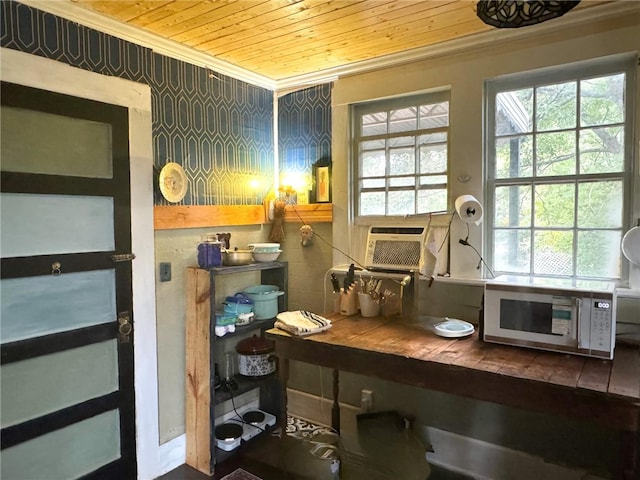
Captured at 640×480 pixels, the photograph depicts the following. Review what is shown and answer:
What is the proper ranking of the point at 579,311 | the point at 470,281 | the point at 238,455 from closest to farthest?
1. the point at 579,311
2. the point at 470,281
3. the point at 238,455

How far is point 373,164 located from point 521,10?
1.68 meters

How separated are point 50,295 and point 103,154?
2.46ft

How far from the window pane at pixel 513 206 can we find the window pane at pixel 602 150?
1.01 feet

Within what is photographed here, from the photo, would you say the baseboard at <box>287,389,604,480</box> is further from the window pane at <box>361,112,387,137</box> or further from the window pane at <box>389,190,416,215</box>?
the window pane at <box>361,112,387,137</box>

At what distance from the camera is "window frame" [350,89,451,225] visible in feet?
9.16

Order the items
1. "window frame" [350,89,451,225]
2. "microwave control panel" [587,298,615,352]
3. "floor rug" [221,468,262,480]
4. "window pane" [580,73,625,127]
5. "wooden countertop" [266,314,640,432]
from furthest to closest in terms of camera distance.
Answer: "window frame" [350,89,451,225] → "floor rug" [221,468,262,480] → "window pane" [580,73,625,127] → "microwave control panel" [587,298,615,352] → "wooden countertop" [266,314,640,432]

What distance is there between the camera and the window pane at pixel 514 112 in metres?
2.54

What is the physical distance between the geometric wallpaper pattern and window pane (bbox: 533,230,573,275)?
1.49 meters

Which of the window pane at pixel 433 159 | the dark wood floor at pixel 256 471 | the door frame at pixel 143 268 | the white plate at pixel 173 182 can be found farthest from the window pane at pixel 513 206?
the door frame at pixel 143 268

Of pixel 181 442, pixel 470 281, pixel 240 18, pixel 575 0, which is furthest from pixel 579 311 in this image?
pixel 181 442

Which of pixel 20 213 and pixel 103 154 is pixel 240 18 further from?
pixel 20 213

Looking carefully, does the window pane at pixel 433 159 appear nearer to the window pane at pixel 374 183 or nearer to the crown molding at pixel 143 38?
the window pane at pixel 374 183

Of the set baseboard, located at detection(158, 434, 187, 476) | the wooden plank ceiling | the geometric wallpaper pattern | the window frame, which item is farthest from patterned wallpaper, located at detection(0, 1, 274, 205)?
baseboard, located at detection(158, 434, 187, 476)

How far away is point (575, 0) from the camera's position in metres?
1.35
